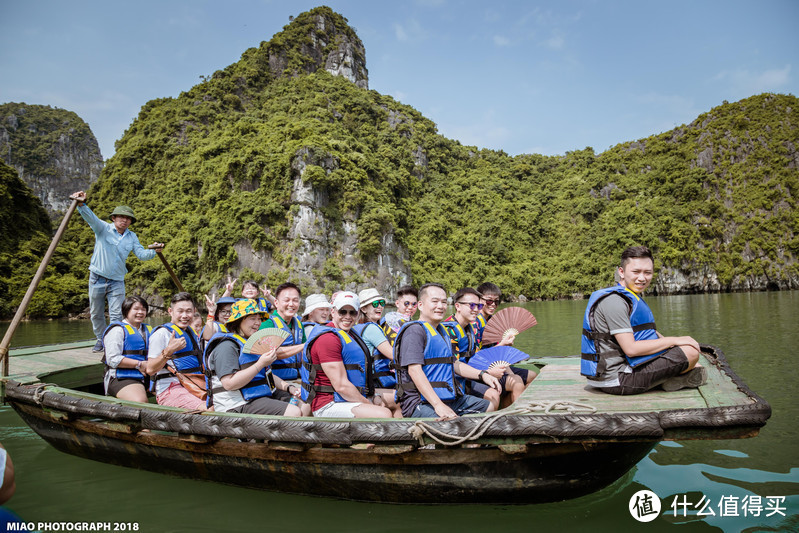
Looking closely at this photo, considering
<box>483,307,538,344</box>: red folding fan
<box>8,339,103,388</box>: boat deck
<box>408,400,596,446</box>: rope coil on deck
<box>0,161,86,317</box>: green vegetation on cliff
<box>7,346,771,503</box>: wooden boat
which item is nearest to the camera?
<box>7,346,771,503</box>: wooden boat

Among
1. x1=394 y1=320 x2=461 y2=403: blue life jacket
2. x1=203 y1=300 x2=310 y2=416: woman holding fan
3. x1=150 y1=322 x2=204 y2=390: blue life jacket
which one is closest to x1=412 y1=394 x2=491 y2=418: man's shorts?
x1=394 y1=320 x2=461 y2=403: blue life jacket

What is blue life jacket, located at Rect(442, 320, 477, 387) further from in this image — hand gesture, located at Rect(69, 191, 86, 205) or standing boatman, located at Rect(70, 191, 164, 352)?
hand gesture, located at Rect(69, 191, 86, 205)

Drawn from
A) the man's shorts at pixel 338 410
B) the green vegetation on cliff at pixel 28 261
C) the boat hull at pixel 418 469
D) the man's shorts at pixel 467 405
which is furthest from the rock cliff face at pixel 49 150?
the man's shorts at pixel 467 405

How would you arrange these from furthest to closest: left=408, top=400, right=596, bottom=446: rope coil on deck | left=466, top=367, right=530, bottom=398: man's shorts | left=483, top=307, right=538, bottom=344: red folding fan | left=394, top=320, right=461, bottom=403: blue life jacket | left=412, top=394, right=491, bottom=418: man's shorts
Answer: left=483, top=307, right=538, bottom=344: red folding fan < left=466, top=367, right=530, bottom=398: man's shorts < left=412, top=394, right=491, bottom=418: man's shorts < left=394, top=320, right=461, bottom=403: blue life jacket < left=408, top=400, right=596, bottom=446: rope coil on deck

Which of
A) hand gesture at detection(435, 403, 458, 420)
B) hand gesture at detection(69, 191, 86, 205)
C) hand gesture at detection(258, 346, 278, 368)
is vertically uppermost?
hand gesture at detection(69, 191, 86, 205)

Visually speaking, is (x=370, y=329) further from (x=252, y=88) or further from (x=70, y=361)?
(x=252, y=88)

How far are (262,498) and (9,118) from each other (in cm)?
12253

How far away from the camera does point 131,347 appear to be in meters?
4.63

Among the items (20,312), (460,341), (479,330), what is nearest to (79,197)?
(20,312)

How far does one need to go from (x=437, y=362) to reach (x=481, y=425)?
2.12 feet

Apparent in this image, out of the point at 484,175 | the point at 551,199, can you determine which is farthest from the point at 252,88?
the point at 551,199

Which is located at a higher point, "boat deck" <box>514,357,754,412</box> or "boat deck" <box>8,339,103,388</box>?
"boat deck" <box>514,357,754,412</box>

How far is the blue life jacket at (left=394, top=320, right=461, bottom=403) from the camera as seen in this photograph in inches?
133

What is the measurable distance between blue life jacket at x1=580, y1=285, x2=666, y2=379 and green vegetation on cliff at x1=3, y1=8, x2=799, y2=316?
4104 centimetres
